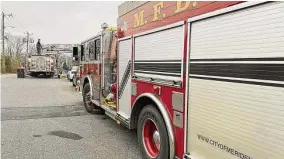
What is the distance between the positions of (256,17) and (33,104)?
9186 millimetres

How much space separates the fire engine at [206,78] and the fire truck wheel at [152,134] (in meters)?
0.01

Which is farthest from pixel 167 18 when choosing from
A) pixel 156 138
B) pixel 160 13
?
pixel 156 138

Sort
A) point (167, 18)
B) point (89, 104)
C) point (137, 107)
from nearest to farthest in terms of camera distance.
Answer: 1. point (167, 18)
2. point (137, 107)
3. point (89, 104)

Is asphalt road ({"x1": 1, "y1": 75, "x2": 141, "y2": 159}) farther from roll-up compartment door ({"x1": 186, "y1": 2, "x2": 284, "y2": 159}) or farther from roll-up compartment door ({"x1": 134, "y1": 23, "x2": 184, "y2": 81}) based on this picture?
roll-up compartment door ({"x1": 186, "y1": 2, "x2": 284, "y2": 159})

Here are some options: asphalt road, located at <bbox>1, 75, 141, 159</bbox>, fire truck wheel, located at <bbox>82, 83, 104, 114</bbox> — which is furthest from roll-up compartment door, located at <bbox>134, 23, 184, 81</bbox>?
fire truck wheel, located at <bbox>82, 83, 104, 114</bbox>

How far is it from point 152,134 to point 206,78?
1761 mm

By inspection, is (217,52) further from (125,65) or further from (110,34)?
(110,34)

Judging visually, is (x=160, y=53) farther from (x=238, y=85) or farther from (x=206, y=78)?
(x=238, y=85)

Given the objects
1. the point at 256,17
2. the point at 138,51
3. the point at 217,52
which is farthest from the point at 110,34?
the point at 256,17

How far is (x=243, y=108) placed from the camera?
240 centimetres

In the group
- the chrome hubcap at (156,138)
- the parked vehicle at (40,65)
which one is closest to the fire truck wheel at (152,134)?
the chrome hubcap at (156,138)

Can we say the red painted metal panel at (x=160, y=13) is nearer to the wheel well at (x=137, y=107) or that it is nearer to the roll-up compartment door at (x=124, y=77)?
the roll-up compartment door at (x=124, y=77)

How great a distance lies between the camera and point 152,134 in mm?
4324

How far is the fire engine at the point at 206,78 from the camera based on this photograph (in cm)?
218
